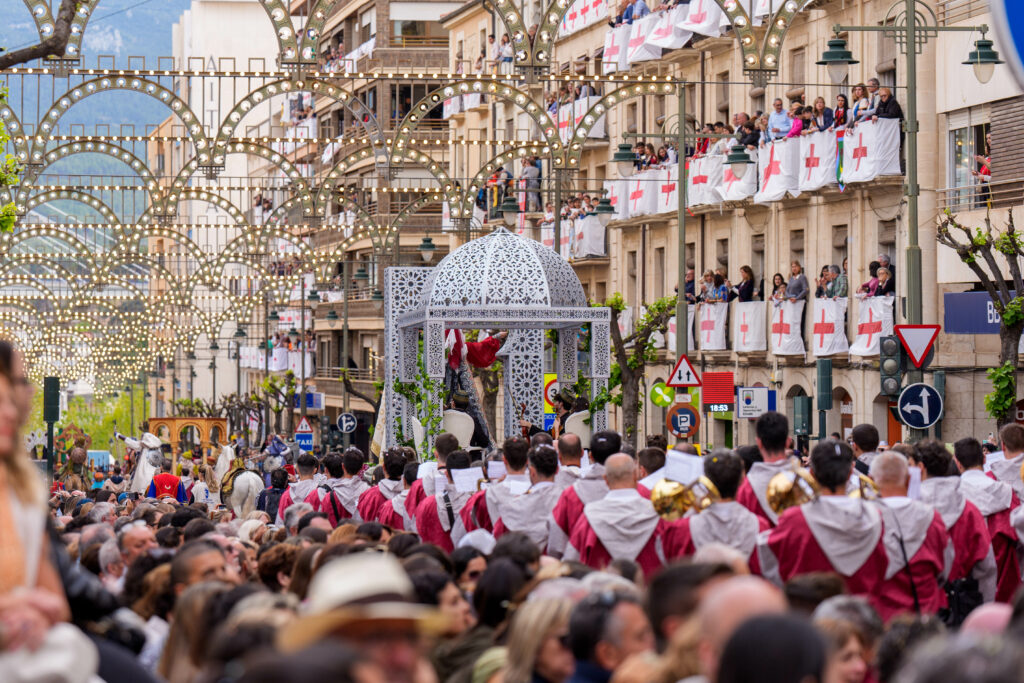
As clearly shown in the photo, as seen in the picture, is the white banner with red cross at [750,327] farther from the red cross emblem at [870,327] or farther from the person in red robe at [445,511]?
the person in red robe at [445,511]

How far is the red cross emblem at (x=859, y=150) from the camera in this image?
115 ft

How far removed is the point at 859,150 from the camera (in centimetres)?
3541

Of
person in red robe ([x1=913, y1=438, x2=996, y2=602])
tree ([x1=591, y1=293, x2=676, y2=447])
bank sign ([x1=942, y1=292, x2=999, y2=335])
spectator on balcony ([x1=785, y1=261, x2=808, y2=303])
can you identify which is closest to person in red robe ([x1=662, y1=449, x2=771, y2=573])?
person in red robe ([x1=913, y1=438, x2=996, y2=602])

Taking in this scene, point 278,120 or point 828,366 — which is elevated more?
point 278,120

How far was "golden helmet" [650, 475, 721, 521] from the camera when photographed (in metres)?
11.0

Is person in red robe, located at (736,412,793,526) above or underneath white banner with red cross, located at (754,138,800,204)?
underneath

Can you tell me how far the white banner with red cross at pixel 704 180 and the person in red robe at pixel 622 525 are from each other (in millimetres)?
31474

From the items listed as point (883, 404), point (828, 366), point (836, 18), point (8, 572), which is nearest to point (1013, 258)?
point (828, 366)

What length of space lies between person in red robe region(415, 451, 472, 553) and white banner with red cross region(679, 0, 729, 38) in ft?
92.7

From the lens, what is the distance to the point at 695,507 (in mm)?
11000

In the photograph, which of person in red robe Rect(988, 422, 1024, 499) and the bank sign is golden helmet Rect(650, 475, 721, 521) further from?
the bank sign

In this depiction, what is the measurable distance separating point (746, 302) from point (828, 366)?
13.4 metres

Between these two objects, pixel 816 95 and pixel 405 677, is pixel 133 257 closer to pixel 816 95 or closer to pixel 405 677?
pixel 816 95

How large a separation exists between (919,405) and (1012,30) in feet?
46.6
